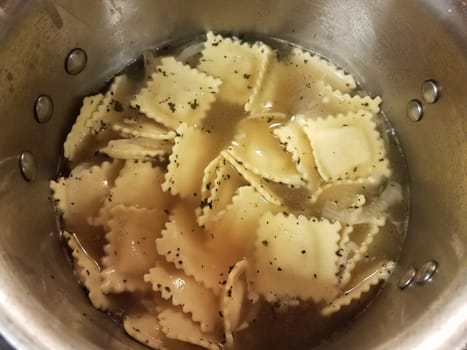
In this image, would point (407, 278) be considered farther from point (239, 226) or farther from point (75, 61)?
point (75, 61)

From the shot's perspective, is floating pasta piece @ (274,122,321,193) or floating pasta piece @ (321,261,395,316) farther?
floating pasta piece @ (274,122,321,193)

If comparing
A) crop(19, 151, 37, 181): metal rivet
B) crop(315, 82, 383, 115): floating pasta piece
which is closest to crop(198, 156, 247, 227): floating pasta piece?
crop(315, 82, 383, 115): floating pasta piece

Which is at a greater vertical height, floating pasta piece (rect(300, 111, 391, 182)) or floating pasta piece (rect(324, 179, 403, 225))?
floating pasta piece (rect(300, 111, 391, 182))

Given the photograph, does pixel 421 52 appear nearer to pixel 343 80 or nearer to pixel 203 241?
pixel 343 80

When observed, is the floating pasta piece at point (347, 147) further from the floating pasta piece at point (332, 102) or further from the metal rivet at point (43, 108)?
the metal rivet at point (43, 108)

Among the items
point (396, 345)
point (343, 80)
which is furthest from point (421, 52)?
point (396, 345)

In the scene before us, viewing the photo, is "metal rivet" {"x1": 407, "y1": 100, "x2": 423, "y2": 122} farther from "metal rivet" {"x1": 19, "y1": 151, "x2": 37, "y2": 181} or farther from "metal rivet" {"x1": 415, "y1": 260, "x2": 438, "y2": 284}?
"metal rivet" {"x1": 19, "y1": 151, "x2": 37, "y2": 181}
